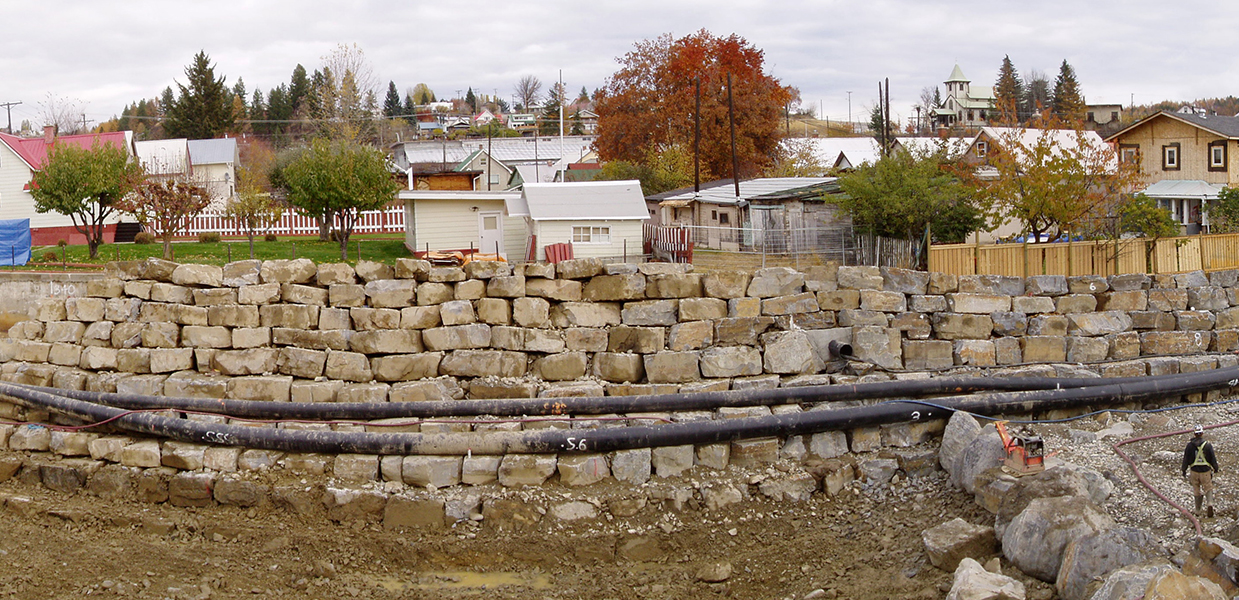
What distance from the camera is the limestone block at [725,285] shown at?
460 inches

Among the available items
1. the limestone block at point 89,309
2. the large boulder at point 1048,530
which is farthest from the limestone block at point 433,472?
the large boulder at point 1048,530

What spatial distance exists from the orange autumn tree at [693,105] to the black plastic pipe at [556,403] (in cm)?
3117

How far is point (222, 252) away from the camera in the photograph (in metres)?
22.7

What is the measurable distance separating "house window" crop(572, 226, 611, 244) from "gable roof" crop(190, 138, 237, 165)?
109ft

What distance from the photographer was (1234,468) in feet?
28.2

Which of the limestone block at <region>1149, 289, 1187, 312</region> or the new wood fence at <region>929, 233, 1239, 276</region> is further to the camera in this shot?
Result: the new wood fence at <region>929, 233, 1239, 276</region>

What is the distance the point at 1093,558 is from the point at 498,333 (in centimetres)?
673

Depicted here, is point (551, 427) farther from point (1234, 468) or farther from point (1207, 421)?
point (1207, 421)

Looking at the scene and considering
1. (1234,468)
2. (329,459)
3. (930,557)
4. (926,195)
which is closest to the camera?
(930,557)

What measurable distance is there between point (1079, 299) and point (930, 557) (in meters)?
6.26

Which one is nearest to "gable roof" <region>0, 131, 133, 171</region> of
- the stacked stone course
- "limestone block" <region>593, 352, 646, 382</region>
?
the stacked stone course

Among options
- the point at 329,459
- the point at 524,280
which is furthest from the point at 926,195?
the point at 329,459

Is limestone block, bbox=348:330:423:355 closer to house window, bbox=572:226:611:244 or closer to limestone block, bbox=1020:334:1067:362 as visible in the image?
limestone block, bbox=1020:334:1067:362

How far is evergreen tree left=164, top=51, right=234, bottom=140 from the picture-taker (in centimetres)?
6431
